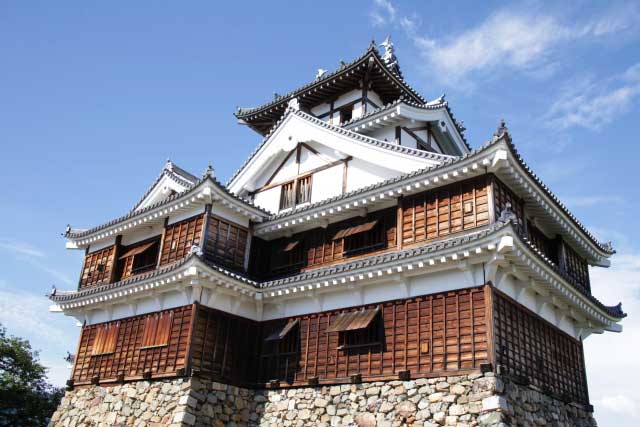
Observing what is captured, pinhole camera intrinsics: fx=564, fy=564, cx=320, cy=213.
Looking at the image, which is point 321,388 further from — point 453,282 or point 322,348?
point 453,282

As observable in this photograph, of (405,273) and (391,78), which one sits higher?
(391,78)

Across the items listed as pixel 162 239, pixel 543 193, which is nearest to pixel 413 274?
pixel 543 193

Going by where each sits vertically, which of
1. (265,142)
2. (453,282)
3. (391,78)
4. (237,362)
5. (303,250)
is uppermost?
(391,78)

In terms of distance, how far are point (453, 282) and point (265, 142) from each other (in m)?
11.4

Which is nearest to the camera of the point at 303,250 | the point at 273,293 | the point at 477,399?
the point at 477,399

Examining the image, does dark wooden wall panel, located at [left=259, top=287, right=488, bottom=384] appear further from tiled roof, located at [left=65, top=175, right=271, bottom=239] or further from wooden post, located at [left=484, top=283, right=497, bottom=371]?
tiled roof, located at [left=65, top=175, right=271, bottom=239]

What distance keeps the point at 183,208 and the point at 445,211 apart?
962 cm

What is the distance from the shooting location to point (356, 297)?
57.6ft

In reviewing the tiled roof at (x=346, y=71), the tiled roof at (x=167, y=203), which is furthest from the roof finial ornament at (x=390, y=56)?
the tiled roof at (x=167, y=203)

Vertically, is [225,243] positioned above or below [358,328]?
above

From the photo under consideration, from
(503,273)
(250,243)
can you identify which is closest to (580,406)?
(503,273)

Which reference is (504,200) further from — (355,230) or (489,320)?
(355,230)

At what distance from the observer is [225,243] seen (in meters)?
20.4

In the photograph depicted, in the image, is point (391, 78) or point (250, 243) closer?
point (250, 243)
